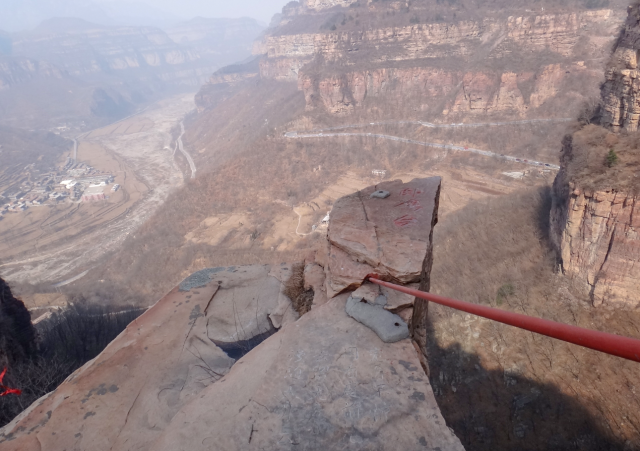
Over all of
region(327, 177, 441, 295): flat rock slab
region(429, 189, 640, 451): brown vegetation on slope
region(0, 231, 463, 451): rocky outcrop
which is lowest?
region(429, 189, 640, 451): brown vegetation on slope

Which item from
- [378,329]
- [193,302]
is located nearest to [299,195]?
[193,302]

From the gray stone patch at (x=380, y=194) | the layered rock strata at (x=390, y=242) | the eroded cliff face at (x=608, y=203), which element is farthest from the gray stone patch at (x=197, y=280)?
the eroded cliff face at (x=608, y=203)

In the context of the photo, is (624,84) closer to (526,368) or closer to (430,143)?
(526,368)

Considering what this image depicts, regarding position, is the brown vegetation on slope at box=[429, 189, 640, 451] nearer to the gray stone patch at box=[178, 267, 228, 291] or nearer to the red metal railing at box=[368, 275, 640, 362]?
the gray stone patch at box=[178, 267, 228, 291]

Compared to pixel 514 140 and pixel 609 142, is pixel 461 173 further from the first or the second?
pixel 609 142

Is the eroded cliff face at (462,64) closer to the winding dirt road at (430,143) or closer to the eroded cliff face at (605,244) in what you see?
the winding dirt road at (430,143)

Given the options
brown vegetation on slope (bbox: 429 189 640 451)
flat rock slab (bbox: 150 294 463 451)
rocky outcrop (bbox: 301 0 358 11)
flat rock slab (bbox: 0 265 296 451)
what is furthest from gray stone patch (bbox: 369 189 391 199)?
rocky outcrop (bbox: 301 0 358 11)
